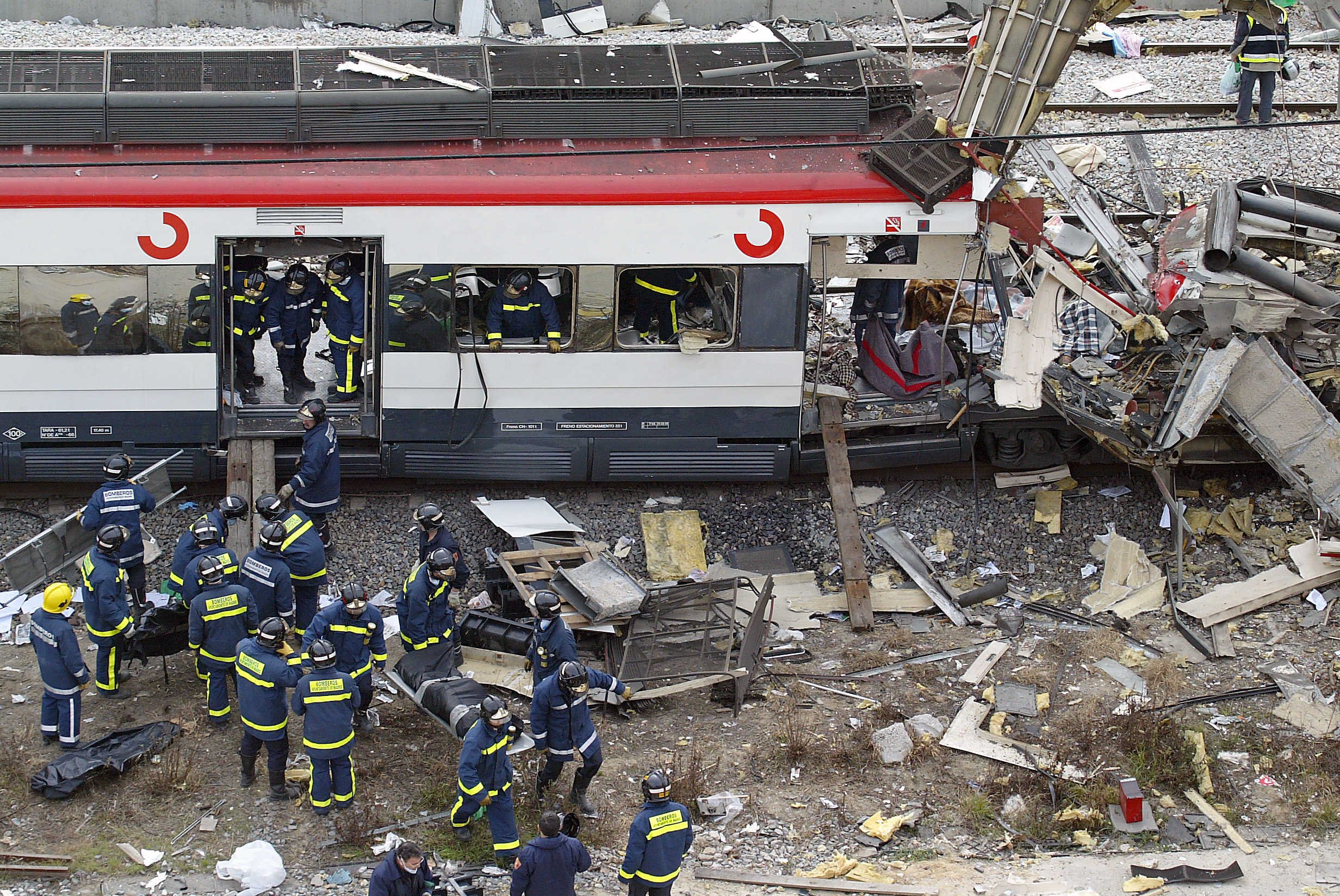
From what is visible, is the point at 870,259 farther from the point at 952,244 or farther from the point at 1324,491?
the point at 1324,491

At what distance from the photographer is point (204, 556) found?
30.4 feet

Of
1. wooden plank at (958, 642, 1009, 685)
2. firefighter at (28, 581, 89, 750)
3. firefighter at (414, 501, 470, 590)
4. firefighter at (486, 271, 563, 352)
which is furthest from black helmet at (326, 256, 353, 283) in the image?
wooden plank at (958, 642, 1009, 685)

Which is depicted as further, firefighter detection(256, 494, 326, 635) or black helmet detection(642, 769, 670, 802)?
firefighter detection(256, 494, 326, 635)

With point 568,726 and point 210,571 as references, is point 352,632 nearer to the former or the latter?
point 210,571

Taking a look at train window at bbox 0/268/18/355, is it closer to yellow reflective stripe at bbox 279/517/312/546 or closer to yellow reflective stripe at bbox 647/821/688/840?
yellow reflective stripe at bbox 279/517/312/546

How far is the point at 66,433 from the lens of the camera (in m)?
11.2

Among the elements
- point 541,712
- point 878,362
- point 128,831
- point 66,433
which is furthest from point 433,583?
point 878,362

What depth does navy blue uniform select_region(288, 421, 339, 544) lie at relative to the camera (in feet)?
35.7

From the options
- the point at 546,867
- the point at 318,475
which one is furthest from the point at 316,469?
the point at 546,867

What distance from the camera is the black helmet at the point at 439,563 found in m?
9.26

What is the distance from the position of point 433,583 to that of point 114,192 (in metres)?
4.14

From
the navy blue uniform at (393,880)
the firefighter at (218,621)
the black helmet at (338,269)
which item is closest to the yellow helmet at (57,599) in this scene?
the firefighter at (218,621)

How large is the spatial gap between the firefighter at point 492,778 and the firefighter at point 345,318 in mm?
Result: 4376

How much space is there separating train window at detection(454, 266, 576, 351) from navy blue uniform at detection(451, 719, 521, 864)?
399 centimetres
